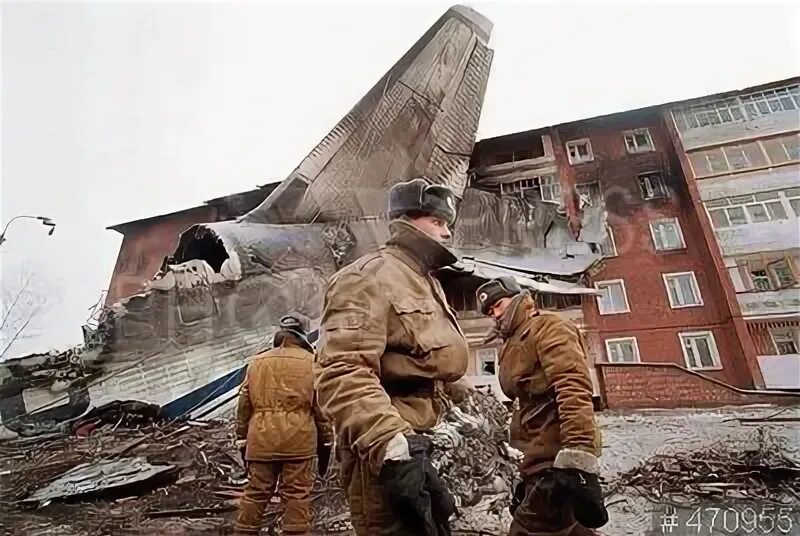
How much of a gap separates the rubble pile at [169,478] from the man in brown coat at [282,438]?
0.08m

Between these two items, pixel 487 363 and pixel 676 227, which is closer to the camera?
pixel 487 363

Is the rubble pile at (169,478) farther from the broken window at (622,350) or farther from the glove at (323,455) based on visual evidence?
the broken window at (622,350)

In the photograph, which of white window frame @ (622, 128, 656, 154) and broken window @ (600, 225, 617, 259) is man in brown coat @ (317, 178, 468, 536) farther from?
white window frame @ (622, 128, 656, 154)

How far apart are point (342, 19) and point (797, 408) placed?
6.77 ft

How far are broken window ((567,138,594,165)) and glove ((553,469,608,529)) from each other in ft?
3.95

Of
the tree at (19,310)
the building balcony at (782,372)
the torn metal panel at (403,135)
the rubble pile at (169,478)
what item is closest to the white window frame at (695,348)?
the building balcony at (782,372)

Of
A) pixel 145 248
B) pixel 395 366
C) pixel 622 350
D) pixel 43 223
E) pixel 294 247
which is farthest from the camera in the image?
pixel 43 223

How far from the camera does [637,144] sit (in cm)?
188

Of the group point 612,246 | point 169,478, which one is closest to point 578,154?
point 612,246

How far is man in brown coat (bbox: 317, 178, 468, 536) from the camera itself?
77 centimetres

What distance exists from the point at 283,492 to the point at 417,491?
87 centimetres

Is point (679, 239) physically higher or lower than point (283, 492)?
higher

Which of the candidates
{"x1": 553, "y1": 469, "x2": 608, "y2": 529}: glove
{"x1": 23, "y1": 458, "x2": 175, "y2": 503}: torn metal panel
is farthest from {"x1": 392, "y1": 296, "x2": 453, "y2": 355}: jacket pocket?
{"x1": 23, "y1": 458, "x2": 175, "y2": 503}: torn metal panel

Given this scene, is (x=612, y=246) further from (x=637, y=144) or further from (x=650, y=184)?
(x=637, y=144)
